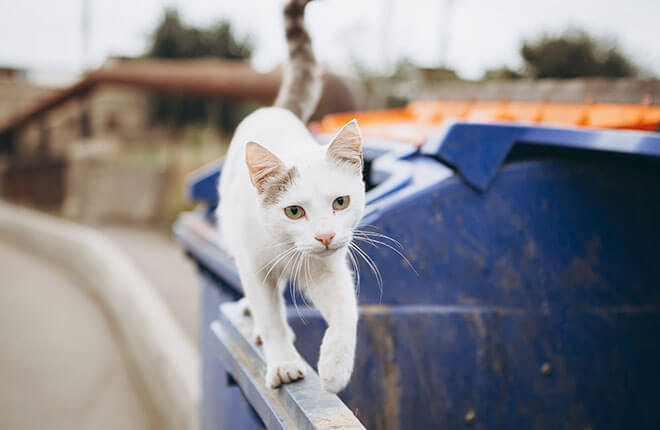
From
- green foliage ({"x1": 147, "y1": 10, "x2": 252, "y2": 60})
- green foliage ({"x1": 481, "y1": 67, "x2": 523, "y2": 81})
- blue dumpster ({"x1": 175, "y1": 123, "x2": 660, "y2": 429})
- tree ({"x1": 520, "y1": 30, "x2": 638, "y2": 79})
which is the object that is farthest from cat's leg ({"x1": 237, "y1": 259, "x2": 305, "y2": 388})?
green foliage ({"x1": 147, "y1": 10, "x2": 252, "y2": 60})

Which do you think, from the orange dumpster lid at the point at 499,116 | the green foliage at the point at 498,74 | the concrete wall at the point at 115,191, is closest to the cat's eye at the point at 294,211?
the orange dumpster lid at the point at 499,116

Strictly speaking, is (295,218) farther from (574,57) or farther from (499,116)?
(574,57)

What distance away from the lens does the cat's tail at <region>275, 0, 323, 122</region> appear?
1.04m

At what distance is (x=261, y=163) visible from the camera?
79 centimetres

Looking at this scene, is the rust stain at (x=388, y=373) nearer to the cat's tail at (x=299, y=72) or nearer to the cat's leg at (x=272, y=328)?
the cat's leg at (x=272, y=328)

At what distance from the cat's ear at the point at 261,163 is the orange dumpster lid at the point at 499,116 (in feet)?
3.18

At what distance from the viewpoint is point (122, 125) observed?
7.89 m

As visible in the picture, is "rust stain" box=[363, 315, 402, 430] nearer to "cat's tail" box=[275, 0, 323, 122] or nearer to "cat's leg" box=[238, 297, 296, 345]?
"cat's leg" box=[238, 297, 296, 345]

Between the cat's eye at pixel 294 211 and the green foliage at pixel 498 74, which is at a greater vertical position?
the green foliage at pixel 498 74

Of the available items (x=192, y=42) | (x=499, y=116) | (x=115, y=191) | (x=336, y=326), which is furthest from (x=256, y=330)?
(x=192, y=42)

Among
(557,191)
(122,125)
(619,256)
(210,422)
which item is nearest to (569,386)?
(619,256)

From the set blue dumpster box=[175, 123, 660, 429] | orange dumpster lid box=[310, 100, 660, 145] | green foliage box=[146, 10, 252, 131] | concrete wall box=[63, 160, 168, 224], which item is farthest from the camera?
green foliage box=[146, 10, 252, 131]

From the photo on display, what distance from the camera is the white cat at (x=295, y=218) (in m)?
0.79

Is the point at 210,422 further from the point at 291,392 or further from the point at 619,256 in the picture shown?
the point at 619,256
